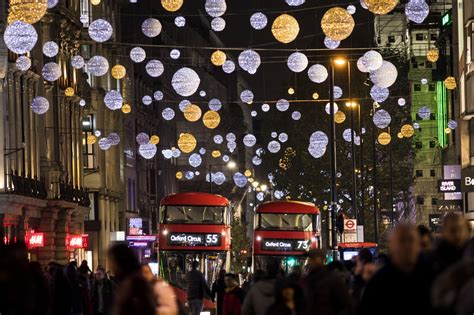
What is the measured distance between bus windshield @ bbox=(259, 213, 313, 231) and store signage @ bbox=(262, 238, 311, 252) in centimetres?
47

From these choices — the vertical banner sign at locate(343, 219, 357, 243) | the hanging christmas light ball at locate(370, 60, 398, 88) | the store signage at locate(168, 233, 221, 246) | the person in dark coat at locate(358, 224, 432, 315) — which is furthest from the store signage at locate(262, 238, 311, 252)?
Answer: the person in dark coat at locate(358, 224, 432, 315)

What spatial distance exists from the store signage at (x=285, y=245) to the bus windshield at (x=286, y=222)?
0.47 meters

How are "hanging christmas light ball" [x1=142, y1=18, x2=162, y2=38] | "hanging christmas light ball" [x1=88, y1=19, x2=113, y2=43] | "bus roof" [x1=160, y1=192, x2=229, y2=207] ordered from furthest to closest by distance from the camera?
"bus roof" [x1=160, y1=192, x2=229, y2=207] → "hanging christmas light ball" [x1=142, y1=18, x2=162, y2=38] → "hanging christmas light ball" [x1=88, y1=19, x2=113, y2=43]

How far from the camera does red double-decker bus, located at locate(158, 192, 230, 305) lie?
44344 mm

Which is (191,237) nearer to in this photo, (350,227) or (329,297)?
(350,227)

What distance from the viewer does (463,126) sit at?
52.0 m

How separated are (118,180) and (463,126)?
36.8 metres

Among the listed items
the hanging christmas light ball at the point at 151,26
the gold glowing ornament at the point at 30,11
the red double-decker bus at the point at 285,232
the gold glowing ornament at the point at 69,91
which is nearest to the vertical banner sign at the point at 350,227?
the red double-decker bus at the point at 285,232

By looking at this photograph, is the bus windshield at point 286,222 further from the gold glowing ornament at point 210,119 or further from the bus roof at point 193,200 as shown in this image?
the gold glowing ornament at point 210,119

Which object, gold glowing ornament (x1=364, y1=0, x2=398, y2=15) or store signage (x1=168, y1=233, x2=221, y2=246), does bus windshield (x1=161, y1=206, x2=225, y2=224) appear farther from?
gold glowing ornament (x1=364, y1=0, x2=398, y2=15)

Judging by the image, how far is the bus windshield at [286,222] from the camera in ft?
156

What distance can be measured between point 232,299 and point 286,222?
22312 millimetres

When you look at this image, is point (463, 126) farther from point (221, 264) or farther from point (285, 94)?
point (285, 94)

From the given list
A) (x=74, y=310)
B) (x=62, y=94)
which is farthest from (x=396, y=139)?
(x=74, y=310)
